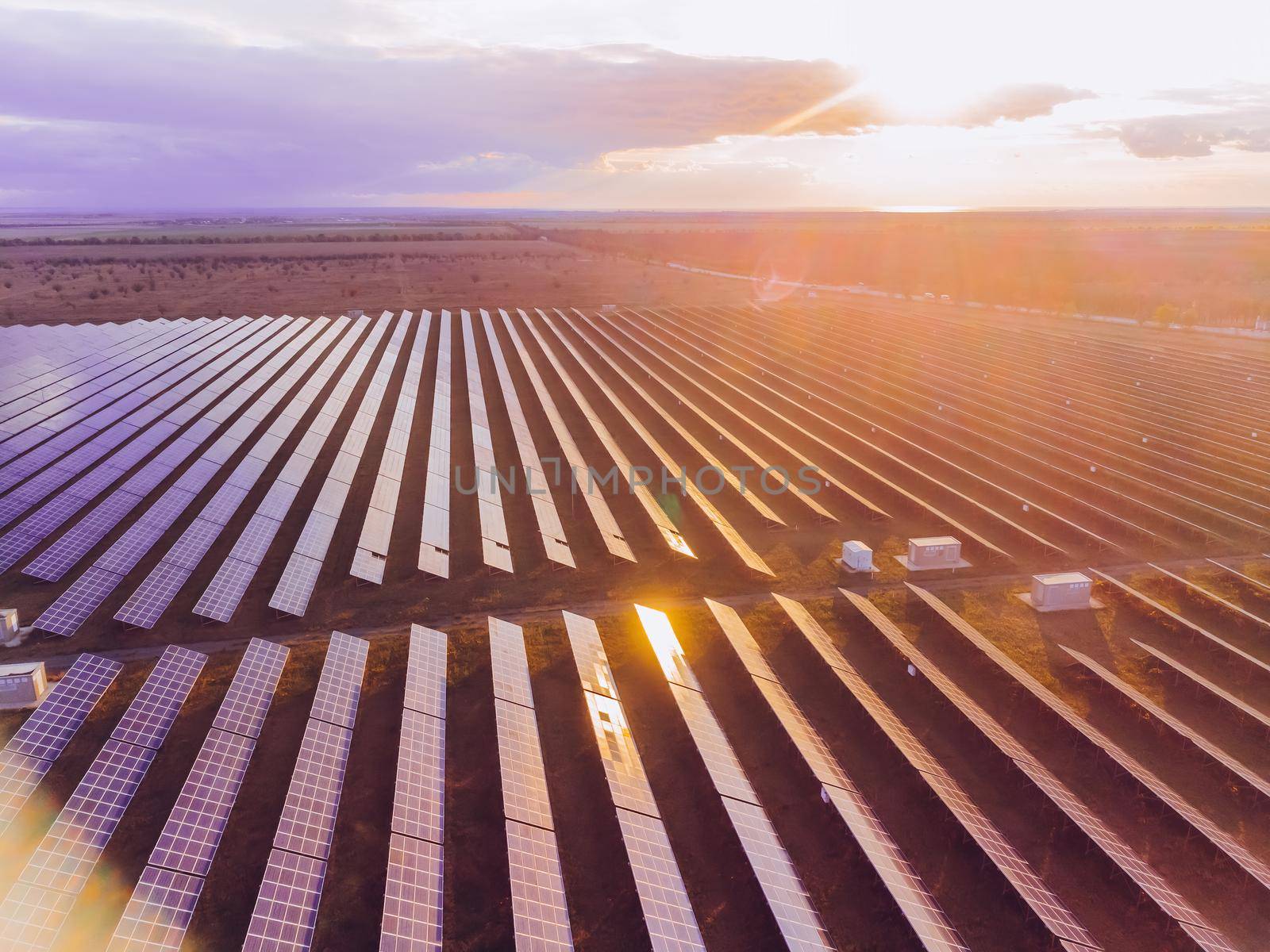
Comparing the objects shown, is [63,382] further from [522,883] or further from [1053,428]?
[1053,428]

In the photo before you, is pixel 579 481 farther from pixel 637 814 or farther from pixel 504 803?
pixel 637 814

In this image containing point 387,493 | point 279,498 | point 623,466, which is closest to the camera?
point 279,498

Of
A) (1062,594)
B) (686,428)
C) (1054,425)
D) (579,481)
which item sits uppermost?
(686,428)

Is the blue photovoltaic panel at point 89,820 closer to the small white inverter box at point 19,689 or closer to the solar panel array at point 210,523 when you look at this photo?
the small white inverter box at point 19,689

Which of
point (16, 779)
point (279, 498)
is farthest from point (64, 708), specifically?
point (279, 498)

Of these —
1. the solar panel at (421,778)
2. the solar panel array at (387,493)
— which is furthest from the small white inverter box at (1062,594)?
the solar panel array at (387,493)

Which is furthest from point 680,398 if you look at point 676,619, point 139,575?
point 139,575
